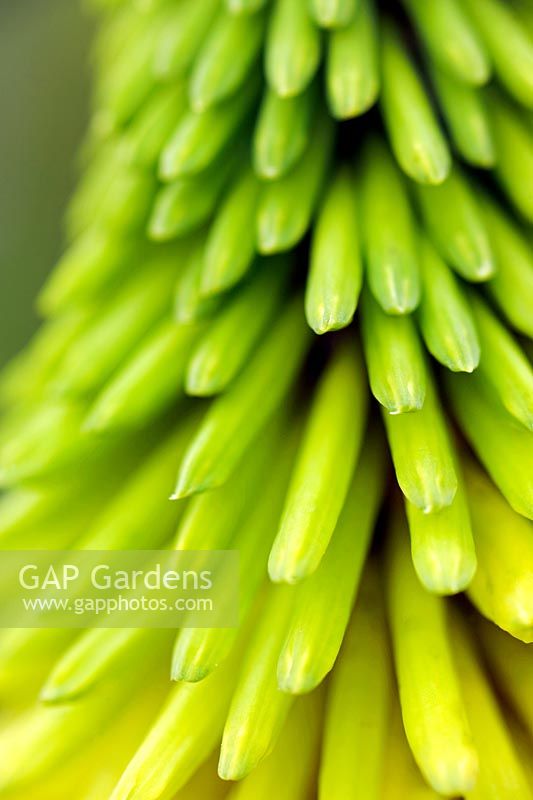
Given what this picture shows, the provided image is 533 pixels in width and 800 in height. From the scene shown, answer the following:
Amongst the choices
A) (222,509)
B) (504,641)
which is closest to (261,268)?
(222,509)

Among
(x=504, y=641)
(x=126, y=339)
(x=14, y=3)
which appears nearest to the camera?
(x=504, y=641)

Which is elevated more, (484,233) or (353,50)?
(353,50)

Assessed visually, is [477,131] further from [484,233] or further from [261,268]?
[261,268]

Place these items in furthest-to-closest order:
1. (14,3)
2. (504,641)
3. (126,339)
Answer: (14,3), (126,339), (504,641)

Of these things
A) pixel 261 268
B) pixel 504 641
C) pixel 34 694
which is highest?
pixel 261 268

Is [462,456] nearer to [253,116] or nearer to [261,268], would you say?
[261,268]

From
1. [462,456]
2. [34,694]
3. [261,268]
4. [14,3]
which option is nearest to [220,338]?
[261,268]

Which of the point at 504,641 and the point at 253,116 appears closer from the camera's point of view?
the point at 504,641
